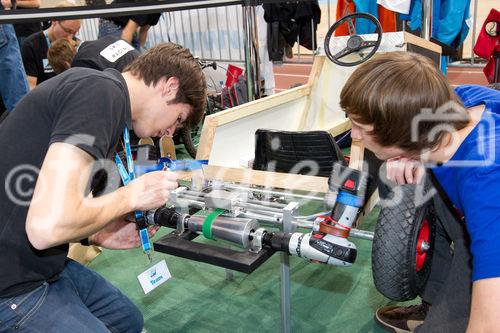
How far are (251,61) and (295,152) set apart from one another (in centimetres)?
84

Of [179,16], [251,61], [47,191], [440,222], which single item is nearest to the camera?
[47,191]

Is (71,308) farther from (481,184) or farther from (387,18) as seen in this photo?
(387,18)

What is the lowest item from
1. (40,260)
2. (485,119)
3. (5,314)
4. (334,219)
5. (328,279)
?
(328,279)

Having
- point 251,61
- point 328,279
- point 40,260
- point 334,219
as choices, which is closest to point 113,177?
point 40,260

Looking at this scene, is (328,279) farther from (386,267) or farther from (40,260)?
(40,260)

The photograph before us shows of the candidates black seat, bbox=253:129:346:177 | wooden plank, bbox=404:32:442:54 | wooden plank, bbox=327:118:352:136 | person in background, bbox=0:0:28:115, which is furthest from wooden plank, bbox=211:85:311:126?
person in background, bbox=0:0:28:115

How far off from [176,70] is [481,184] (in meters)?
0.91

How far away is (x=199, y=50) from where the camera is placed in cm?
682

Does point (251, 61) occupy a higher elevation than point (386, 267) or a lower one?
higher

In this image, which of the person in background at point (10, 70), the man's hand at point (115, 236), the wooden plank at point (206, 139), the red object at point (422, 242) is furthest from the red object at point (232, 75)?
the red object at point (422, 242)

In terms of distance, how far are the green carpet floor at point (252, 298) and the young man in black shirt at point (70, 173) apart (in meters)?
0.59

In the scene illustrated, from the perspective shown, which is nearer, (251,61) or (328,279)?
(328,279)

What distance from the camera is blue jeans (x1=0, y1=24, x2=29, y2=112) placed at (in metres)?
2.75

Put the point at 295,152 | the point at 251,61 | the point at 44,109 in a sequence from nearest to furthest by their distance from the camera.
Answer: the point at 44,109 → the point at 295,152 → the point at 251,61
